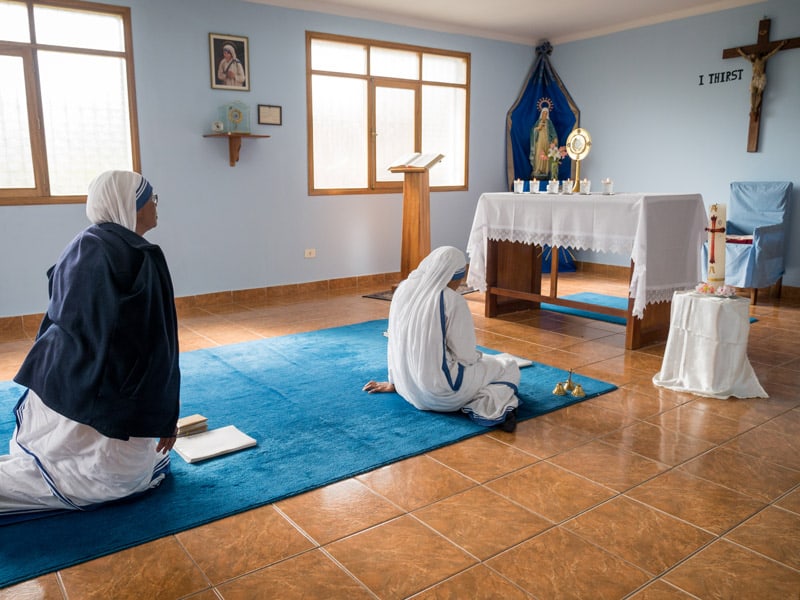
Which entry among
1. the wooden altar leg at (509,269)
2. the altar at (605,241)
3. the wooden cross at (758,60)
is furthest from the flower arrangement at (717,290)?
the wooden cross at (758,60)

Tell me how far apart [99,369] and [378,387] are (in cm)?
173

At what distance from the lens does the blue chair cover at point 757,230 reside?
5977mm

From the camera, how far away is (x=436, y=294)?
3105mm

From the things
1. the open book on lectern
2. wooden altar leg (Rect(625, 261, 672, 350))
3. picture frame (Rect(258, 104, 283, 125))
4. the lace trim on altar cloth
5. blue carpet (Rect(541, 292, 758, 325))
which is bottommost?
blue carpet (Rect(541, 292, 758, 325))

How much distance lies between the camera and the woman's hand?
144 inches

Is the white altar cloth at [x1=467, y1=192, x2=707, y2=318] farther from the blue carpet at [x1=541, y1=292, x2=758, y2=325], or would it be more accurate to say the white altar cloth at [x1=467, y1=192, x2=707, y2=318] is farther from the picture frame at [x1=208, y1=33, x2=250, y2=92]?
the picture frame at [x1=208, y1=33, x2=250, y2=92]

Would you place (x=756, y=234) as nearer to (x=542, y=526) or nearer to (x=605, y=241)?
(x=605, y=241)

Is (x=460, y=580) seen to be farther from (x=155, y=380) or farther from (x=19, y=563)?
(x=19, y=563)

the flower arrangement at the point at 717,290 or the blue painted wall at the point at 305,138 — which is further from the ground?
the blue painted wall at the point at 305,138

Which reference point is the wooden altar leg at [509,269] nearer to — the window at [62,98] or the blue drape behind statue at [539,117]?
the blue drape behind statue at [539,117]

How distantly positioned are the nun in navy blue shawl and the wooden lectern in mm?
4190

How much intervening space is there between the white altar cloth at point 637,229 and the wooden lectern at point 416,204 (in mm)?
1400

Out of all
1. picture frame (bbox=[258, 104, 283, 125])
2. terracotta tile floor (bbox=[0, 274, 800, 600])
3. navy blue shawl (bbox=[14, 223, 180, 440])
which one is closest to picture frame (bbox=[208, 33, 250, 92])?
picture frame (bbox=[258, 104, 283, 125])

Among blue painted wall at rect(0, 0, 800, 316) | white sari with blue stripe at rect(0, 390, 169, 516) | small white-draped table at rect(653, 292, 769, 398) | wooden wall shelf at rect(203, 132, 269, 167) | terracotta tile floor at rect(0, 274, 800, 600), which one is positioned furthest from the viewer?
wooden wall shelf at rect(203, 132, 269, 167)
